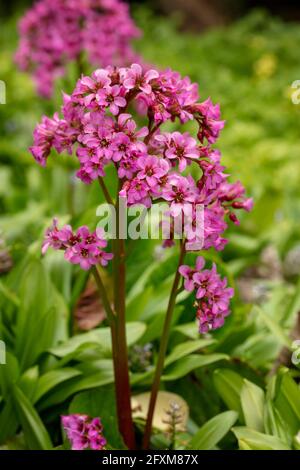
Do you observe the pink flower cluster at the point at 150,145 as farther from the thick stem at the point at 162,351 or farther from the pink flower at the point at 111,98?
the thick stem at the point at 162,351

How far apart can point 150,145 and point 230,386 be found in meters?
0.93

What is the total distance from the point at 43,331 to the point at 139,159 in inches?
42.9

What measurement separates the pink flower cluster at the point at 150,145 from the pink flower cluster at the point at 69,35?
230 cm

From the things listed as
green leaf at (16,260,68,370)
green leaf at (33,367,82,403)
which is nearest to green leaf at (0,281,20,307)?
green leaf at (16,260,68,370)

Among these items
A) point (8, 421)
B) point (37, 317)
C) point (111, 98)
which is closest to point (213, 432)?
point (8, 421)

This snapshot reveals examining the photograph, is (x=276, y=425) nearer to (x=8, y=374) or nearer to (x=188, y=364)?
(x=188, y=364)

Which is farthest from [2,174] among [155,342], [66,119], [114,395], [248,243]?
[66,119]

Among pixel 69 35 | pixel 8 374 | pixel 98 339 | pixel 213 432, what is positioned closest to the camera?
pixel 213 432

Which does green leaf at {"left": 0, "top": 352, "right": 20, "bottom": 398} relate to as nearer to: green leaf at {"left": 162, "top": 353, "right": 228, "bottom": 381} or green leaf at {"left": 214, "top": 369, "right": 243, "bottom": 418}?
green leaf at {"left": 162, "top": 353, "right": 228, "bottom": 381}

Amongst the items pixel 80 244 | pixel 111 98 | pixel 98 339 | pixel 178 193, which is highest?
pixel 111 98

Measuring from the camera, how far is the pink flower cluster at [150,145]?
179 cm

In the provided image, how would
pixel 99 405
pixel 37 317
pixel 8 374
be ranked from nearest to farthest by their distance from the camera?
pixel 99 405 < pixel 8 374 < pixel 37 317

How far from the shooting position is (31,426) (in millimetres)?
2367

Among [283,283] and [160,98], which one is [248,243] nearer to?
[283,283]
